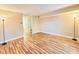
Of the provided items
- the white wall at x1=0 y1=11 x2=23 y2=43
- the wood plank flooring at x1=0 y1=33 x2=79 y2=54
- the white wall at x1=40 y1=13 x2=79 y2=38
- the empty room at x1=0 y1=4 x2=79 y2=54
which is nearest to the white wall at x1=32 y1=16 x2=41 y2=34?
the white wall at x1=40 y1=13 x2=79 y2=38

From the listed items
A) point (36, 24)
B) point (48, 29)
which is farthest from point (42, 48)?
point (36, 24)

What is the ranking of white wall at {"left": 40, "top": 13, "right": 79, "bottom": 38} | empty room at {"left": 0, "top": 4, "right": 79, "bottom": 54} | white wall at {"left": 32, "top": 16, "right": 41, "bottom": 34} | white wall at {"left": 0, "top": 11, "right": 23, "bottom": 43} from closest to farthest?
1. empty room at {"left": 0, "top": 4, "right": 79, "bottom": 54}
2. white wall at {"left": 0, "top": 11, "right": 23, "bottom": 43}
3. white wall at {"left": 40, "top": 13, "right": 79, "bottom": 38}
4. white wall at {"left": 32, "top": 16, "right": 41, "bottom": 34}

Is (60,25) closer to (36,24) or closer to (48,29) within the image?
(48,29)

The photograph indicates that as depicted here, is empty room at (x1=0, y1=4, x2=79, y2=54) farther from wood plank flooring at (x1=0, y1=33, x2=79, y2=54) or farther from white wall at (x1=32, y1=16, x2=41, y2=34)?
white wall at (x1=32, y1=16, x2=41, y2=34)

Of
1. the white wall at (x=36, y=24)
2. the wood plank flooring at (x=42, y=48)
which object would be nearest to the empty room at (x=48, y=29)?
the wood plank flooring at (x=42, y=48)

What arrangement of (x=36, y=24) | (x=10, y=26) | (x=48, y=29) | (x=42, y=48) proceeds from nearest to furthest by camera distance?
(x=42, y=48)
(x=10, y=26)
(x=48, y=29)
(x=36, y=24)

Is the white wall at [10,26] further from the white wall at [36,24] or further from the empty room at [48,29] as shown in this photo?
the white wall at [36,24]

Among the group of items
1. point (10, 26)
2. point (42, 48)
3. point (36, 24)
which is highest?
point (36, 24)

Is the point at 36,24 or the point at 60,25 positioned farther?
the point at 36,24

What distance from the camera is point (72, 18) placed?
3938 mm

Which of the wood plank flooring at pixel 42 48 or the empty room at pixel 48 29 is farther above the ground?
the empty room at pixel 48 29
